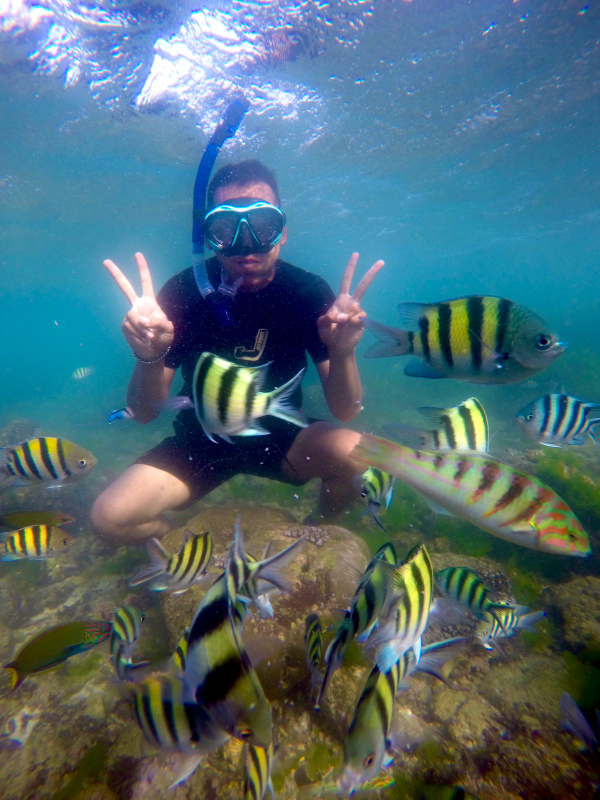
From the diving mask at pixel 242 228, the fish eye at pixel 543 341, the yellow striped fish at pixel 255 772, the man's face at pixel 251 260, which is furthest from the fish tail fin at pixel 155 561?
the diving mask at pixel 242 228

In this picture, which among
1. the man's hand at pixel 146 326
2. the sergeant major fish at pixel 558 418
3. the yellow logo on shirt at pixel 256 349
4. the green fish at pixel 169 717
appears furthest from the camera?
the yellow logo on shirt at pixel 256 349

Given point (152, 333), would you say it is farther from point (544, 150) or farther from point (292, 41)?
point (544, 150)

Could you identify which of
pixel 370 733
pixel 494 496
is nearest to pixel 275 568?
pixel 370 733

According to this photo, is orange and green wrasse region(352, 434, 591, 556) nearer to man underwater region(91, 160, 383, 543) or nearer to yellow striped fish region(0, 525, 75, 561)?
man underwater region(91, 160, 383, 543)

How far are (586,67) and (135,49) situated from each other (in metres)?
16.3

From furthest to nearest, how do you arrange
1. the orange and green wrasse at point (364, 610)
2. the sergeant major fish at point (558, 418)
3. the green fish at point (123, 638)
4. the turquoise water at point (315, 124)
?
the turquoise water at point (315, 124) < the sergeant major fish at point (558, 418) < the green fish at point (123, 638) < the orange and green wrasse at point (364, 610)

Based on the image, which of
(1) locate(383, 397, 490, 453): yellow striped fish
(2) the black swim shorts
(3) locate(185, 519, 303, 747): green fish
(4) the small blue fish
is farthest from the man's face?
(3) locate(185, 519, 303, 747): green fish

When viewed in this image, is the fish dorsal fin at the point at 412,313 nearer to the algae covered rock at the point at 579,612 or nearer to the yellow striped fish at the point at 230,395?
the yellow striped fish at the point at 230,395

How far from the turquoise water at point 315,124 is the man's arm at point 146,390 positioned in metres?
4.87

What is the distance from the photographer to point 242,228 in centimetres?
386

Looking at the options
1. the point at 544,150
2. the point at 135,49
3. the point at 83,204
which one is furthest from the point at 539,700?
the point at 83,204

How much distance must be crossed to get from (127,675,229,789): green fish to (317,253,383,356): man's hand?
2.51m

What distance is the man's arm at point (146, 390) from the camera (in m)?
3.39

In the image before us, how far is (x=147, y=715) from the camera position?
1.65m
